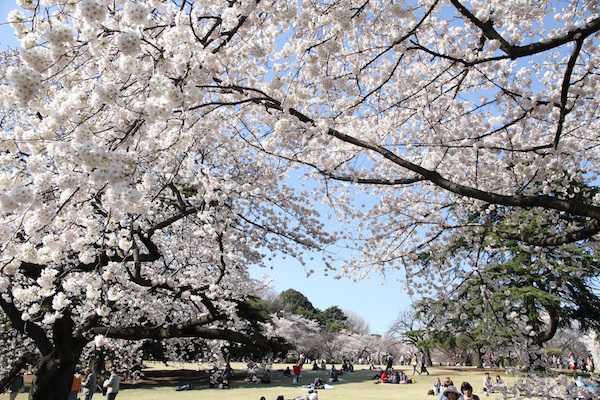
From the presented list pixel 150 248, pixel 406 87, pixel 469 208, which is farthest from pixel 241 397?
pixel 406 87

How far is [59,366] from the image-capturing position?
7039mm

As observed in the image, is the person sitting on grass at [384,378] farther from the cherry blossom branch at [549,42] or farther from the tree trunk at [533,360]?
the cherry blossom branch at [549,42]

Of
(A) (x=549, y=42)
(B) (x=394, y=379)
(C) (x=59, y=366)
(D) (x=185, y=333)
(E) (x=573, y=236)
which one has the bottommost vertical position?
(B) (x=394, y=379)

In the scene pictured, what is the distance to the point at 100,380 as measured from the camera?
49.4 feet

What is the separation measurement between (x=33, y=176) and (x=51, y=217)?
26 centimetres

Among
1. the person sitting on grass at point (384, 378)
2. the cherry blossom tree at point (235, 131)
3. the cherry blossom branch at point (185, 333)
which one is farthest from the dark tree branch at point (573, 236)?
the person sitting on grass at point (384, 378)

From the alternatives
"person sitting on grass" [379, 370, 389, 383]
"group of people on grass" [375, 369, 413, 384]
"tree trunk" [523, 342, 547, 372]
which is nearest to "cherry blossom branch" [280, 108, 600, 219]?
"tree trunk" [523, 342, 547, 372]

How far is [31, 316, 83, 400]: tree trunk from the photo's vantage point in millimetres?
6934

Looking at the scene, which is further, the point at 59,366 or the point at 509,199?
the point at 59,366

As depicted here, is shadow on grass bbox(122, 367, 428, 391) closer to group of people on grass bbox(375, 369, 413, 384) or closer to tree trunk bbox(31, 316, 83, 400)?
group of people on grass bbox(375, 369, 413, 384)

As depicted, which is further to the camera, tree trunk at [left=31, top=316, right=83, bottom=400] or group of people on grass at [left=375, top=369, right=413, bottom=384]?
group of people on grass at [left=375, top=369, right=413, bottom=384]

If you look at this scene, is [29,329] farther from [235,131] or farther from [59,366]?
[235,131]

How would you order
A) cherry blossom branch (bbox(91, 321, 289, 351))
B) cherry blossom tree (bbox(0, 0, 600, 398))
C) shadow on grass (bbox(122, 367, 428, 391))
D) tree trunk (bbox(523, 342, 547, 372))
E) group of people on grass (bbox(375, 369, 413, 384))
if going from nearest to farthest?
1. cherry blossom tree (bbox(0, 0, 600, 398))
2. tree trunk (bbox(523, 342, 547, 372))
3. cherry blossom branch (bbox(91, 321, 289, 351))
4. shadow on grass (bbox(122, 367, 428, 391))
5. group of people on grass (bbox(375, 369, 413, 384))

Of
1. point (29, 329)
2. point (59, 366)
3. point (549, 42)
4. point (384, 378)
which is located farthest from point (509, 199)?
point (384, 378)
